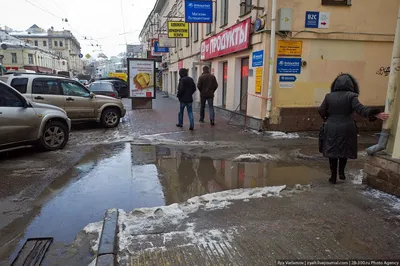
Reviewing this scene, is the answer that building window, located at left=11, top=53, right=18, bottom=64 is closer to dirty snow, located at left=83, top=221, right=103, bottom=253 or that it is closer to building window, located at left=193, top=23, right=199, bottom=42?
building window, located at left=193, top=23, right=199, bottom=42

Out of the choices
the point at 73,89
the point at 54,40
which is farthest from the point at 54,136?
the point at 54,40

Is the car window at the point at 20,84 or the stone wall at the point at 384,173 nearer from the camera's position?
the stone wall at the point at 384,173

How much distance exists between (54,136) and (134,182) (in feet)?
10.7

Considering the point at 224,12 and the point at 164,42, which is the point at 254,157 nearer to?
the point at 224,12

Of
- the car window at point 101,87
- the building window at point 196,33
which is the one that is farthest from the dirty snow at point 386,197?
the building window at point 196,33

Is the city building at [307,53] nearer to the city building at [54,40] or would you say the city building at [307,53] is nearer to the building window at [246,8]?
the building window at [246,8]

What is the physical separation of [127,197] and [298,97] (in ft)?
→ 22.7

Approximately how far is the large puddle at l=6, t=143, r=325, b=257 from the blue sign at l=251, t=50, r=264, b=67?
Answer: 4102 mm

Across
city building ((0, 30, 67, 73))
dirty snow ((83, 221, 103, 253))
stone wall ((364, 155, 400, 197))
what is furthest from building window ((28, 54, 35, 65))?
stone wall ((364, 155, 400, 197))

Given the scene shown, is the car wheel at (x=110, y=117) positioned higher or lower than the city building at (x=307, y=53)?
lower

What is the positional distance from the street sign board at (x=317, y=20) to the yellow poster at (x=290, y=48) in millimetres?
612

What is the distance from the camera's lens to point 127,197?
4555 mm

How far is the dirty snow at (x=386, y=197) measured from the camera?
13.1ft

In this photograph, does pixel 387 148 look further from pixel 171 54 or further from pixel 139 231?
pixel 171 54
